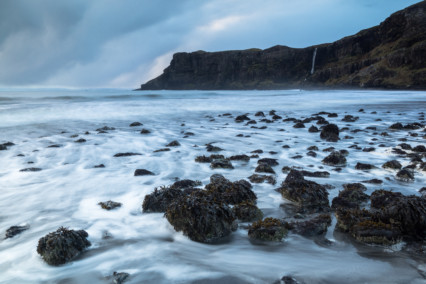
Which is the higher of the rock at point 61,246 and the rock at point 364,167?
the rock at point 61,246

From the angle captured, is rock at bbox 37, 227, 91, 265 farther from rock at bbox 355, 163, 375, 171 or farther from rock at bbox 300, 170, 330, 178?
rock at bbox 355, 163, 375, 171

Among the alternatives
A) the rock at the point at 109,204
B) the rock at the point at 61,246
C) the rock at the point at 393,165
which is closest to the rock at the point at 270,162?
the rock at the point at 393,165

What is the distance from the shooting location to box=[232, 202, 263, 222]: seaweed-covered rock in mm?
3336

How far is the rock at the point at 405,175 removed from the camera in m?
4.57

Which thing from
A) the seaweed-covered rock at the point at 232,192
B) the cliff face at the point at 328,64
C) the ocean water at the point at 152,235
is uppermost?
the cliff face at the point at 328,64

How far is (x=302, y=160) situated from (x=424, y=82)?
207ft

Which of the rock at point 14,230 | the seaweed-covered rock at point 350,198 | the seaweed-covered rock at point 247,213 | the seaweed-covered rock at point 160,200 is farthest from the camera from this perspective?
the seaweed-covered rock at point 160,200

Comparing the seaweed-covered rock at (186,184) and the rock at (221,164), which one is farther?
the rock at (221,164)

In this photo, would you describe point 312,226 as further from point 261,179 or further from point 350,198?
point 261,179

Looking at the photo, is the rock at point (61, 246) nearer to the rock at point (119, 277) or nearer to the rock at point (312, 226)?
the rock at point (119, 277)

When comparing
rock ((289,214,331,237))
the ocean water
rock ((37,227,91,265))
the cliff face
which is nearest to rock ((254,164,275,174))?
the ocean water

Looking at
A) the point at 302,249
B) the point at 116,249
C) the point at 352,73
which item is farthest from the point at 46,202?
the point at 352,73

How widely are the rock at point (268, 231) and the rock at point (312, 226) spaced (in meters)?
0.14

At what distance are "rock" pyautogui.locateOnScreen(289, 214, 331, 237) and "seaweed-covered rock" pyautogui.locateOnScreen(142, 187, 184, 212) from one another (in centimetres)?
151
